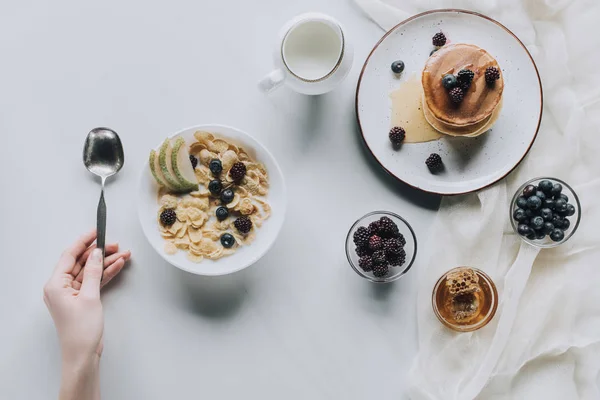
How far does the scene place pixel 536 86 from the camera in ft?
5.76

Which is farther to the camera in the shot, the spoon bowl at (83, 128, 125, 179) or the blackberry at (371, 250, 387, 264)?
the spoon bowl at (83, 128, 125, 179)

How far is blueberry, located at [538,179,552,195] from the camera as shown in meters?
1.71

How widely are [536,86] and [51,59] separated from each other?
139 cm

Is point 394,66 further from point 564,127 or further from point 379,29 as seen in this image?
point 564,127

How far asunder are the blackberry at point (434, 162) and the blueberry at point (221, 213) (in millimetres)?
579

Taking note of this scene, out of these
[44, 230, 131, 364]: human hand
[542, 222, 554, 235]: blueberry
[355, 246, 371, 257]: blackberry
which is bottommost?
[44, 230, 131, 364]: human hand

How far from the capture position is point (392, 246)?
5.49 feet

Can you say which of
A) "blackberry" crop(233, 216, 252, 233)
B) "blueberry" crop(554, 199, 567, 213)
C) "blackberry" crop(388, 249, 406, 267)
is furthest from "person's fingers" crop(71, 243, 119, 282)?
"blueberry" crop(554, 199, 567, 213)

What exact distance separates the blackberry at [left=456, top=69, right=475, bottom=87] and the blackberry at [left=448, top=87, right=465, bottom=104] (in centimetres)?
3

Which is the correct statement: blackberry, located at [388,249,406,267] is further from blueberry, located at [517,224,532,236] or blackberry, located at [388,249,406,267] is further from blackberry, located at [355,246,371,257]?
blueberry, located at [517,224,532,236]

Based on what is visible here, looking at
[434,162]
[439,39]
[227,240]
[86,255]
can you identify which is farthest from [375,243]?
[86,255]

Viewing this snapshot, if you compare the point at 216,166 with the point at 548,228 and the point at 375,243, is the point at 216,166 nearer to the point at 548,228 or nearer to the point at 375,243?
the point at 375,243

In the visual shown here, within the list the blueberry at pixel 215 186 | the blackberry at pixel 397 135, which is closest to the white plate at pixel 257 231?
the blueberry at pixel 215 186

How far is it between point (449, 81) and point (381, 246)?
1.57ft
